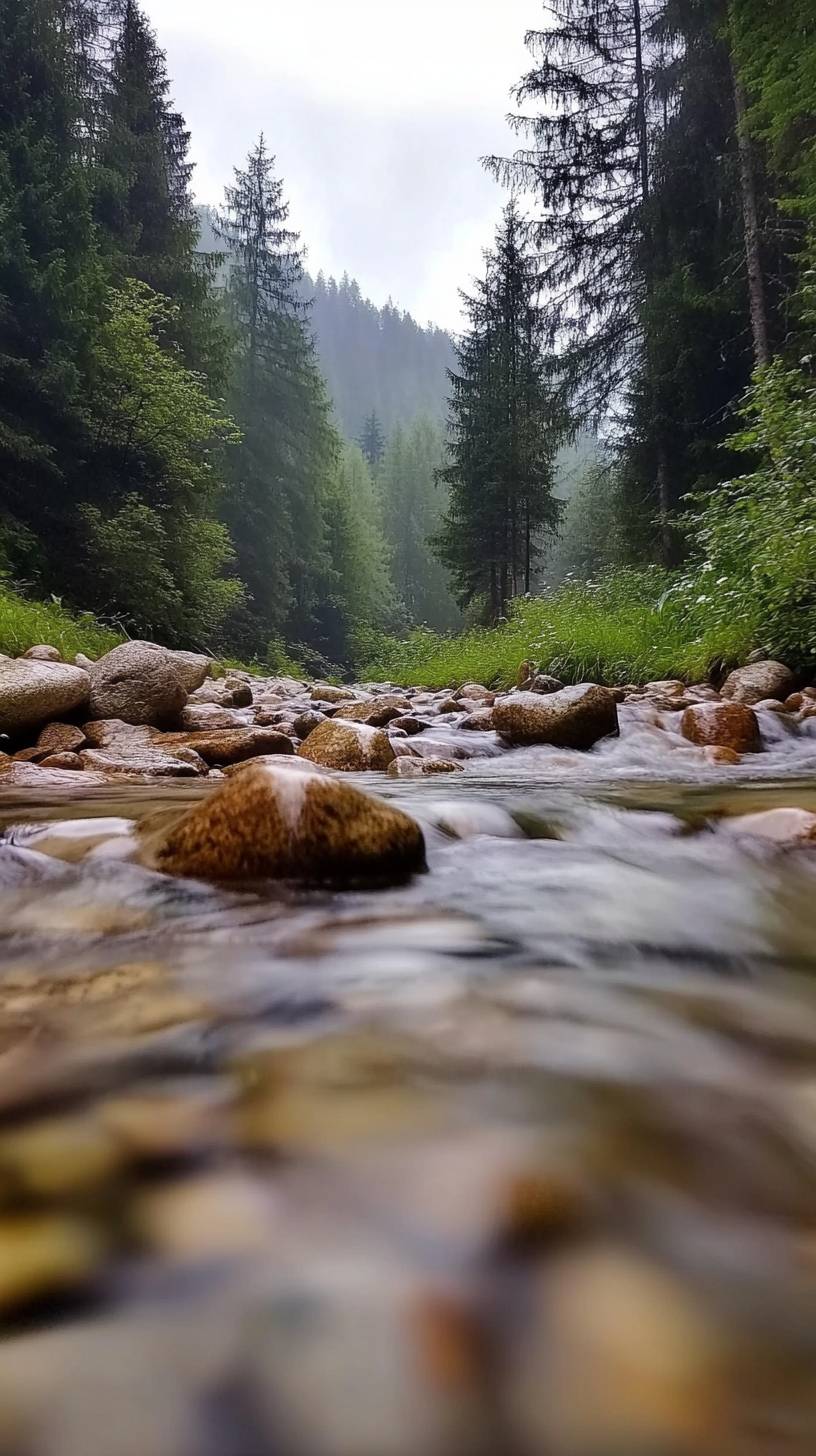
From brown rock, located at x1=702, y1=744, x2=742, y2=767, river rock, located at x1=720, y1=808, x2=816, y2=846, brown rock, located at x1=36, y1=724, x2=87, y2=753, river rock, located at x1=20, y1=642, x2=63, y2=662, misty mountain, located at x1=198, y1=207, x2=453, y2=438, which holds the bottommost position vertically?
brown rock, located at x1=702, y1=744, x2=742, y2=767

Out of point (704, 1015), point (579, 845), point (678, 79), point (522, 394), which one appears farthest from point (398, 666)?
point (704, 1015)

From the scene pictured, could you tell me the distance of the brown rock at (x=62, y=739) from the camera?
486cm

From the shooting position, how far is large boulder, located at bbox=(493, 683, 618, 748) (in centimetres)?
540

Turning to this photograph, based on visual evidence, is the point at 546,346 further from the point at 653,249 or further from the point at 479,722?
the point at 479,722

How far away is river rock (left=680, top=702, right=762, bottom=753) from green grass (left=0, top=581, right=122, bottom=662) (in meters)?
5.39

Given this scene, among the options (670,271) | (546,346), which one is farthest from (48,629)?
(546,346)

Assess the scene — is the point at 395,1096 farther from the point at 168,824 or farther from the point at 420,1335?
the point at 168,824

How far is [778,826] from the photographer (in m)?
2.39

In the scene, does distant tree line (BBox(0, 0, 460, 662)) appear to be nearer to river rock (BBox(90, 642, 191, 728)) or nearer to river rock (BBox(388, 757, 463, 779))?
river rock (BBox(90, 642, 191, 728))

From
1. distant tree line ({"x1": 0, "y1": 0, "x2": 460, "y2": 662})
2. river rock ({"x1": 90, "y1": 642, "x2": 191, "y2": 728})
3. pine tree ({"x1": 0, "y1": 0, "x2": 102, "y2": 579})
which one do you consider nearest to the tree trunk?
distant tree line ({"x1": 0, "y1": 0, "x2": 460, "y2": 662})

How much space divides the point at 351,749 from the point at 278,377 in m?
27.5

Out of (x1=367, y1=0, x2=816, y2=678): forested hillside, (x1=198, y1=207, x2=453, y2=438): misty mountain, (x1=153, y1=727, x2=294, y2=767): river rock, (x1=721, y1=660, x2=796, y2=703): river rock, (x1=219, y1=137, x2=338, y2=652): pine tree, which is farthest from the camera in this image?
(x1=198, y1=207, x2=453, y2=438): misty mountain

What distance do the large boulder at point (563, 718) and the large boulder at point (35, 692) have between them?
2.90 meters

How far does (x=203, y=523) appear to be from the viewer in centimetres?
1441
